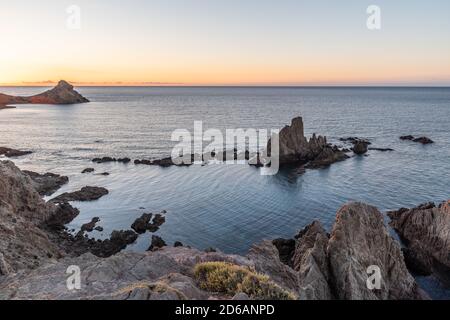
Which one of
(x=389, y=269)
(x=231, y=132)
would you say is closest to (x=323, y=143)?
(x=231, y=132)

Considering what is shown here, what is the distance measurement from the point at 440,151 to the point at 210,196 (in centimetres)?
6771

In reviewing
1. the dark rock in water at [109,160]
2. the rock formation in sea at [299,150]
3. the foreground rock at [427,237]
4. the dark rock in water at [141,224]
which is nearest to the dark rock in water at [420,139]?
the rock formation in sea at [299,150]

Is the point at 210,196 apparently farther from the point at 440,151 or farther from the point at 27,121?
the point at 27,121

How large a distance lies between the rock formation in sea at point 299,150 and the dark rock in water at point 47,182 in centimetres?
4755

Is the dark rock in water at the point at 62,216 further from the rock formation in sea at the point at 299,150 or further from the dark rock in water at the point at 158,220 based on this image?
the rock formation in sea at the point at 299,150

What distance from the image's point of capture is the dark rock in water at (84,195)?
194 feet

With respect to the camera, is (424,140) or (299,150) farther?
(424,140)

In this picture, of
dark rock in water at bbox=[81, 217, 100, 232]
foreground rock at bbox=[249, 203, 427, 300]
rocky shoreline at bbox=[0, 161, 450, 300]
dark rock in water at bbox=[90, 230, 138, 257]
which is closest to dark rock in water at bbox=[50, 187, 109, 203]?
dark rock in water at bbox=[81, 217, 100, 232]

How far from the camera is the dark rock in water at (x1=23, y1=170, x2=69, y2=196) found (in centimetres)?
6275

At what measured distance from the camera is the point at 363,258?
2606 centimetres

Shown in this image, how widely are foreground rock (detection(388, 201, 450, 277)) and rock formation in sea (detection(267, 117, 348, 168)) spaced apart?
39.4 metres

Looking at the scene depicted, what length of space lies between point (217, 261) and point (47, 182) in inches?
2095

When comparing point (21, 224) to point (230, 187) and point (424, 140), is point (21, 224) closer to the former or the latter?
point (230, 187)

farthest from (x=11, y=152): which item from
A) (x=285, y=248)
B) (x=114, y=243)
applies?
(x=285, y=248)
